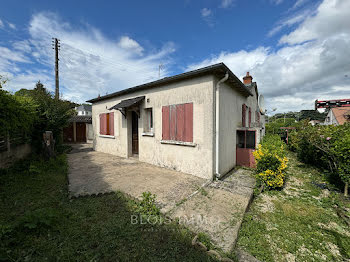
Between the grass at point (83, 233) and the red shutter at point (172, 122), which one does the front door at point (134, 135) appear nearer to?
the red shutter at point (172, 122)

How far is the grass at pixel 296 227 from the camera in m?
2.32

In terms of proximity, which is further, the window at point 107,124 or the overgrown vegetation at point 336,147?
the window at point 107,124

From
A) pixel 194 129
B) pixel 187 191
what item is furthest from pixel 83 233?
pixel 194 129

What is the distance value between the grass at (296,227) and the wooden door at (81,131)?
18.1 metres

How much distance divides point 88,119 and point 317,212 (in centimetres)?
1912

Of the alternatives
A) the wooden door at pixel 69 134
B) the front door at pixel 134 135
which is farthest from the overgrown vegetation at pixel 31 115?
the wooden door at pixel 69 134

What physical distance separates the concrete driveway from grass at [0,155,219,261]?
520mm

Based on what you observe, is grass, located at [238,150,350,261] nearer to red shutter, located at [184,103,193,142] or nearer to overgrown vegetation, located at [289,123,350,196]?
overgrown vegetation, located at [289,123,350,196]

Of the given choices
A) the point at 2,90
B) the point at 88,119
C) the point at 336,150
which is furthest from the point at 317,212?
the point at 88,119

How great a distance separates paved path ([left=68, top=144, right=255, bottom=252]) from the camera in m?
2.77

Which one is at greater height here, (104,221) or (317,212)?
(104,221)

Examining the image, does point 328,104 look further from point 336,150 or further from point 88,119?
point 88,119

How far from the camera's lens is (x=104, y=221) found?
9.09 feet

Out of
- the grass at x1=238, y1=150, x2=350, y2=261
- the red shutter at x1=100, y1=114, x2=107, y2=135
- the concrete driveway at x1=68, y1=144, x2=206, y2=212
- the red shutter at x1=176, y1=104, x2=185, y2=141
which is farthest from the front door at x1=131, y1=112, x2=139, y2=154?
the grass at x1=238, y1=150, x2=350, y2=261
